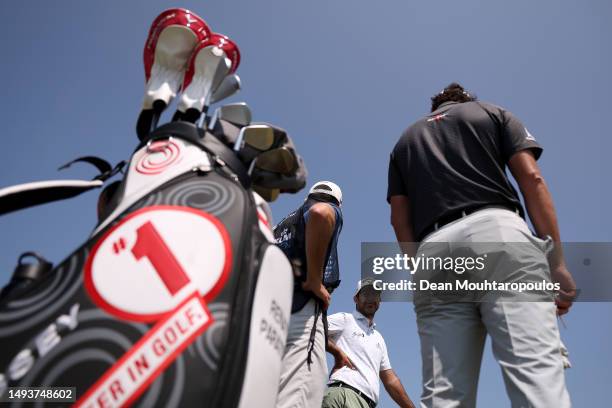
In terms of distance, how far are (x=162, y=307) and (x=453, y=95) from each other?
190 cm

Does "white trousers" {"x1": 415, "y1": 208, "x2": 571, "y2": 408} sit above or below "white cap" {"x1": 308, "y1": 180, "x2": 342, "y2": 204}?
below

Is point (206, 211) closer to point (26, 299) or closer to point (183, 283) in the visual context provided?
point (183, 283)

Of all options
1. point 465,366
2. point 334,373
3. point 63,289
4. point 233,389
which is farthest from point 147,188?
point 334,373

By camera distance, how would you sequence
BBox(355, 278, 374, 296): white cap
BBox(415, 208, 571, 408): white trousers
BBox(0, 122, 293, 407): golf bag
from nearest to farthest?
BBox(0, 122, 293, 407): golf bag, BBox(415, 208, 571, 408): white trousers, BBox(355, 278, 374, 296): white cap

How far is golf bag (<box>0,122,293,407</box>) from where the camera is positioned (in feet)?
2.64

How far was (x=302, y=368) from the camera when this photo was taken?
201 centimetres

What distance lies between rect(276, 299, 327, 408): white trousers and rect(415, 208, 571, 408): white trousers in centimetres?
57

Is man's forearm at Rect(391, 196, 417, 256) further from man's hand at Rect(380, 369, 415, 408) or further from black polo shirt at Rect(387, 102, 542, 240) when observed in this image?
man's hand at Rect(380, 369, 415, 408)

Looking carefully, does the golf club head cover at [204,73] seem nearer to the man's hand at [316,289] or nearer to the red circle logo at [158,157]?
the red circle logo at [158,157]

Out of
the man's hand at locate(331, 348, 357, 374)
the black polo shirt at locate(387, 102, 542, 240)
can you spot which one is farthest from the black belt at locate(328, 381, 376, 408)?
the black polo shirt at locate(387, 102, 542, 240)

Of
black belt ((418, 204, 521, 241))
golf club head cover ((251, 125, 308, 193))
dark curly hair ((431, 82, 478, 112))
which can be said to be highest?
dark curly hair ((431, 82, 478, 112))

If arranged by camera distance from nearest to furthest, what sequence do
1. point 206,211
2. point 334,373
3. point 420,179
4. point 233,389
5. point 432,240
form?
point 233,389 → point 206,211 → point 432,240 → point 420,179 → point 334,373

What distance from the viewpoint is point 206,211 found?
102 cm

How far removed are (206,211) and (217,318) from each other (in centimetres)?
25
